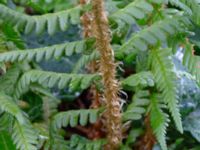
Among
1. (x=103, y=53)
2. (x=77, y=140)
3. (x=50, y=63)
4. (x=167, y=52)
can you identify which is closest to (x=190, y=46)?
(x=167, y=52)

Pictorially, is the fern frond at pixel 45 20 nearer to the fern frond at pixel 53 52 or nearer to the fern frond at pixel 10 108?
the fern frond at pixel 53 52

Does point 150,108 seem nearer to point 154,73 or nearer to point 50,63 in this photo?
Answer: point 154,73

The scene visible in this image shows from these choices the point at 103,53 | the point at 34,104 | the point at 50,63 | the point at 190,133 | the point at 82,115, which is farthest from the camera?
the point at 50,63

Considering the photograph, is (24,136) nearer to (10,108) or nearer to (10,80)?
(10,108)

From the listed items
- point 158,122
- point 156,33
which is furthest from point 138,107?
point 156,33

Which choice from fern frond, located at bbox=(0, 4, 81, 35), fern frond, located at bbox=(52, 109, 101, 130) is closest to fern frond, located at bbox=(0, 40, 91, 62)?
fern frond, located at bbox=(0, 4, 81, 35)

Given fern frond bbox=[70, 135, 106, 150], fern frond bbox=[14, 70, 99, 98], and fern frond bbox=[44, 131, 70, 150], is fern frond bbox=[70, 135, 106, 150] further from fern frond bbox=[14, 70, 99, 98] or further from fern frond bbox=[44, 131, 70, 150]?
fern frond bbox=[14, 70, 99, 98]
